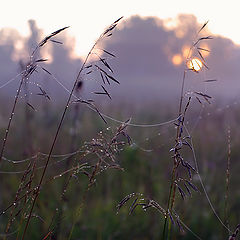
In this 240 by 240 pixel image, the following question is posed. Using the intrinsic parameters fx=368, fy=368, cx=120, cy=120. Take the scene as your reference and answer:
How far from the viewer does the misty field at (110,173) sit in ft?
4.73

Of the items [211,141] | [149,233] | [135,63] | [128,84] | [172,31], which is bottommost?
[149,233]

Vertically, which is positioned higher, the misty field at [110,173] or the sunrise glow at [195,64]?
the sunrise glow at [195,64]

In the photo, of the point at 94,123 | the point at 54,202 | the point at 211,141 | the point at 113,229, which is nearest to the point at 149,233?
the point at 113,229

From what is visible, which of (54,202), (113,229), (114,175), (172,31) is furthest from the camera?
(172,31)

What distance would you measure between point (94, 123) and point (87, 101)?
188 inches

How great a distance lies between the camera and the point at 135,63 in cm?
4722

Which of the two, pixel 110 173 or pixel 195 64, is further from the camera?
pixel 110 173

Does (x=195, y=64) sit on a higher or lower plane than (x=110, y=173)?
higher

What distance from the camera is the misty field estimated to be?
1.44m

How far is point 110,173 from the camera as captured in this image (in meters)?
4.01

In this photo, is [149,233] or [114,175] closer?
[149,233]

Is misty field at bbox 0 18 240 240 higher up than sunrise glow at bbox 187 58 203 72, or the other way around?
sunrise glow at bbox 187 58 203 72

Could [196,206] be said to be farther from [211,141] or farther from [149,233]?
[211,141]

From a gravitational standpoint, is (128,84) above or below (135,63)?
below
